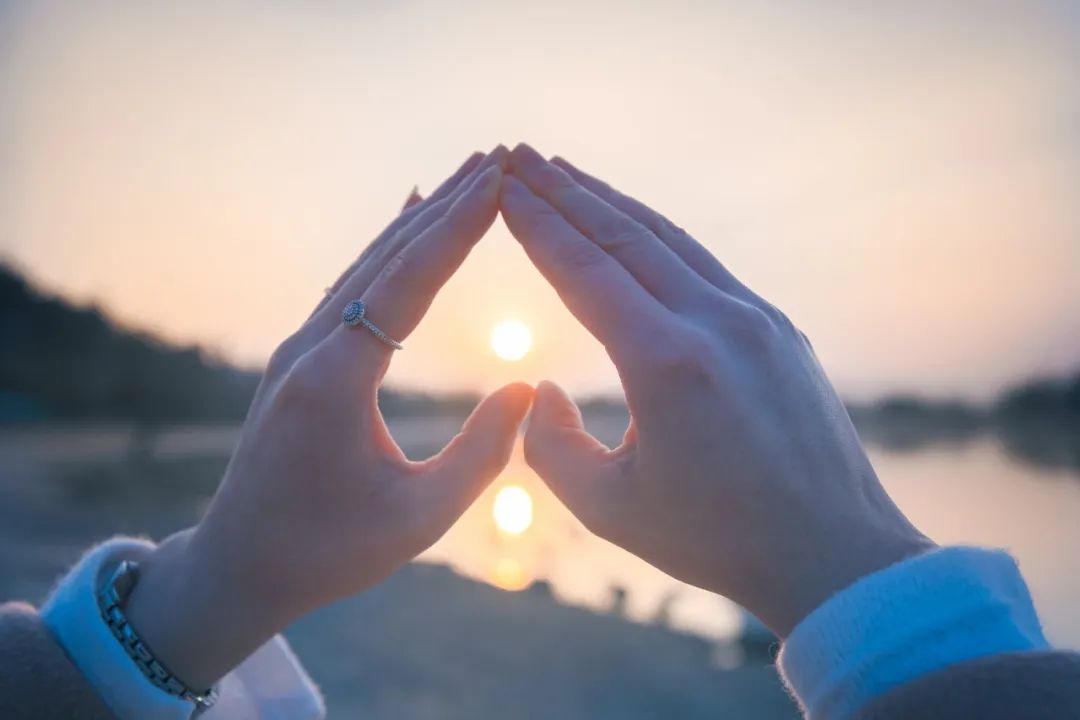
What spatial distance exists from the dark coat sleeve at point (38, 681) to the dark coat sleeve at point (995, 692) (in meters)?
0.98

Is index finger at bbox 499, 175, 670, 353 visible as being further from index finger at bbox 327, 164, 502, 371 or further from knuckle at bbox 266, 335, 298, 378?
knuckle at bbox 266, 335, 298, 378

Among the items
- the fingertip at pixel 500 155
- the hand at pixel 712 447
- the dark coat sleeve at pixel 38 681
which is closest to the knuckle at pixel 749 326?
the hand at pixel 712 447

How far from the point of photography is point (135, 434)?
68.4ft

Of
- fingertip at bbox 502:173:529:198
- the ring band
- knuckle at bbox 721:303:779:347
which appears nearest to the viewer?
knuckle at bbox 721:303:779:347

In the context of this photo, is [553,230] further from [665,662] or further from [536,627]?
[536,627]

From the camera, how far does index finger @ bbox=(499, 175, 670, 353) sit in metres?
1.41

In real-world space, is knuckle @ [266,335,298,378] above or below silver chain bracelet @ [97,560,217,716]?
above

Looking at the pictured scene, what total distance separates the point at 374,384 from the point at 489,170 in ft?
2.02

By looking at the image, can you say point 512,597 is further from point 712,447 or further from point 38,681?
point 38,681

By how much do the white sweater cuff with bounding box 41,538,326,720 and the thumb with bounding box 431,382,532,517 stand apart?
1.45 ft


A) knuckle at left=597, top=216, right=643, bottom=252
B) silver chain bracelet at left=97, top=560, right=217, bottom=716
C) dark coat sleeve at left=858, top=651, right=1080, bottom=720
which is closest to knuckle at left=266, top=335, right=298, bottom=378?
silver chain bracelet at left=97, top=560, right=217, bottom=716

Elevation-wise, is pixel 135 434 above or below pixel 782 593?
above

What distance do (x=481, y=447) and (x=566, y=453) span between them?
194 mm

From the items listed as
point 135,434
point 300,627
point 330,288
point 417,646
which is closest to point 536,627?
point 417,646
